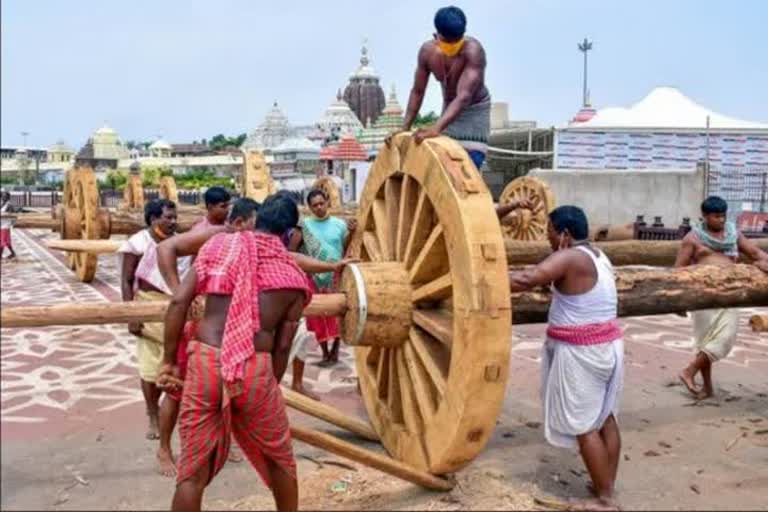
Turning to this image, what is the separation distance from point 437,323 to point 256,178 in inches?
290

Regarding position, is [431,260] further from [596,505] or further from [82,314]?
[82,314]

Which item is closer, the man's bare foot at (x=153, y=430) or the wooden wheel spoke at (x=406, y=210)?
the wooden wheel spoke at (x=406, y=210)

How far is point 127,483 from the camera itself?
12.8ft

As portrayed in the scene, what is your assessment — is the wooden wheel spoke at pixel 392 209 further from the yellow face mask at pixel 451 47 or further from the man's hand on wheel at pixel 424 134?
the yellow face mask at pixel 451 47

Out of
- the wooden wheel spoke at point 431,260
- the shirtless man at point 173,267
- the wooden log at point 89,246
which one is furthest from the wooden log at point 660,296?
the wooden log at point 89,246

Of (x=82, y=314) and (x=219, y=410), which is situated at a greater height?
(x=82, y=314)

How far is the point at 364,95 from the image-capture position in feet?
211

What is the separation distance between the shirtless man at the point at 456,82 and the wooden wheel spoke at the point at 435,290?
689 millimetres

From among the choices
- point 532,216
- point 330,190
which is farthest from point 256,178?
point 532,216

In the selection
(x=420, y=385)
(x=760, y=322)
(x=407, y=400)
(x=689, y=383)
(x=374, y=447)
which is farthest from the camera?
(x=689, y=383)

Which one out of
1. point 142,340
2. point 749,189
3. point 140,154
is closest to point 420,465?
point 142,340

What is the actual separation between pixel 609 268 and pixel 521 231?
6.24m

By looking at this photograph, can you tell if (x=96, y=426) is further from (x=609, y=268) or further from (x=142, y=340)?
(x=609, y=268)

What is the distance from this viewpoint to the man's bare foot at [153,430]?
4562 millimetres
